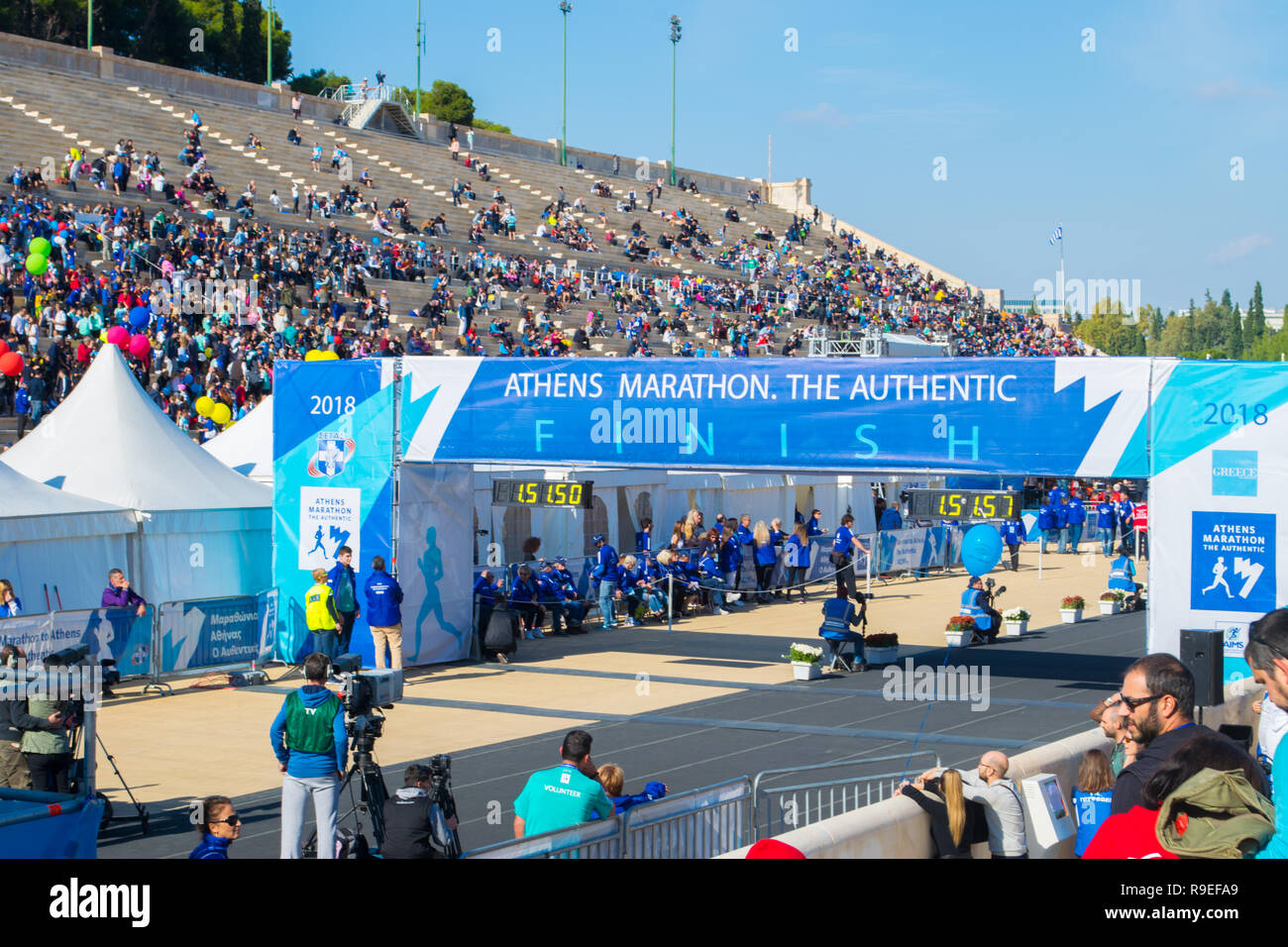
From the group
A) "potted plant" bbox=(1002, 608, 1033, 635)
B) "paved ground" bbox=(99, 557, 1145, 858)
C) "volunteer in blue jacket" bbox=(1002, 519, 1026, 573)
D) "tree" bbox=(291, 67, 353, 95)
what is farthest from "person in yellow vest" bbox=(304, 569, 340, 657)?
"tree" bbox=(291, 67, 353, 95)

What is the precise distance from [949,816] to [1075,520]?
33.0m

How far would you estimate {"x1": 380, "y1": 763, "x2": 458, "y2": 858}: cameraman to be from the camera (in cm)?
801

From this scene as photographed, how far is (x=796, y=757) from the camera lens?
45.8ft

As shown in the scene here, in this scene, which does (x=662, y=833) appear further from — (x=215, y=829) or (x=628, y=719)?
(x=628, y=719)

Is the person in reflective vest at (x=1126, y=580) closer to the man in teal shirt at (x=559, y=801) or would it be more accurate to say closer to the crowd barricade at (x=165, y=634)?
the crowd barricade at (x=165, y=634)

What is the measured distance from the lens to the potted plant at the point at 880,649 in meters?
20.0

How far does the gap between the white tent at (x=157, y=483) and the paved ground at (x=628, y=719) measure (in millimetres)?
2899

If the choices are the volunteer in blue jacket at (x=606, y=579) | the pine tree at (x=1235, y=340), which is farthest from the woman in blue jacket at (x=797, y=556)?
the pine tree at (x=1235, y=340)

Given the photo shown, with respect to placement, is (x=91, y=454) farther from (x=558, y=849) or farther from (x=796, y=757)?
(x=558, y=849)

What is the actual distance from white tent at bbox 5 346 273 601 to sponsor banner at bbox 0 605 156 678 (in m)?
2.18

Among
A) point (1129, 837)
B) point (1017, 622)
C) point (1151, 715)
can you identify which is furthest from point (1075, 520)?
point (1129, 837)

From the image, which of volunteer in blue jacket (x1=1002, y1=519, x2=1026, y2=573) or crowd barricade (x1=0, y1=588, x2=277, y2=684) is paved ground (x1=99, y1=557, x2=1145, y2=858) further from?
volunteer in blue jacket (x1=1002, y1=519, x2=1026, y2=573)
